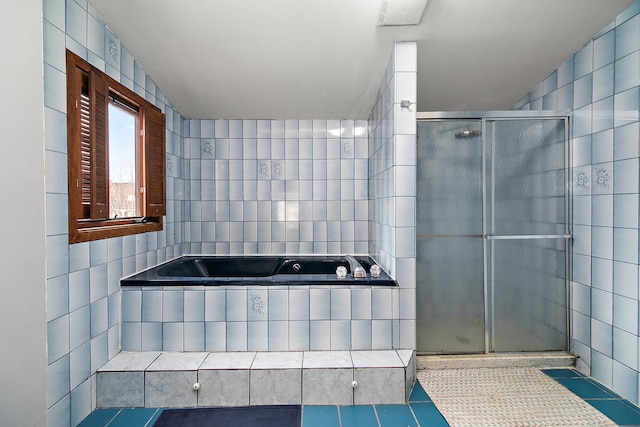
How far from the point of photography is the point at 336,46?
207 centimetres

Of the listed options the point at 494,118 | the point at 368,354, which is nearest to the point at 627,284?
the point at 494,118

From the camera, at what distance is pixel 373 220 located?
9.35 ft

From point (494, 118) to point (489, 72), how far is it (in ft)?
1.36

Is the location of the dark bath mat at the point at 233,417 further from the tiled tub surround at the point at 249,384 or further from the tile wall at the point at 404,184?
the tile wall at the point at 404,184

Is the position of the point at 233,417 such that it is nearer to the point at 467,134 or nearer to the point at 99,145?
the point at 99,145

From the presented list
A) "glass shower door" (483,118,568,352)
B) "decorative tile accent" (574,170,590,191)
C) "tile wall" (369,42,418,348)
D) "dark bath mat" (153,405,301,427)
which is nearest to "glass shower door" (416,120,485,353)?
"glass shower door" (483,118,568,352)

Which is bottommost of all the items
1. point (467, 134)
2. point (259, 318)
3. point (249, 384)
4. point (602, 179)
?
point (249, 384)

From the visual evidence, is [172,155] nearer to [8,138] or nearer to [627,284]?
[8,138]

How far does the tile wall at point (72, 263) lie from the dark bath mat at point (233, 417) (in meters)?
0.46

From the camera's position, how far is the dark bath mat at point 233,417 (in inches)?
64.5

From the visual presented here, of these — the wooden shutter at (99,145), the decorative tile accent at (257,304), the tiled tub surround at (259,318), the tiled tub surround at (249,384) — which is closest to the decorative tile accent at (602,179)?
the tiled tub surround at (259,318)

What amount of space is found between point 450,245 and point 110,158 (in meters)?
2.24

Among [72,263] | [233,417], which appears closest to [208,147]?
[72,263]

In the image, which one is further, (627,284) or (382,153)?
(382,153)
